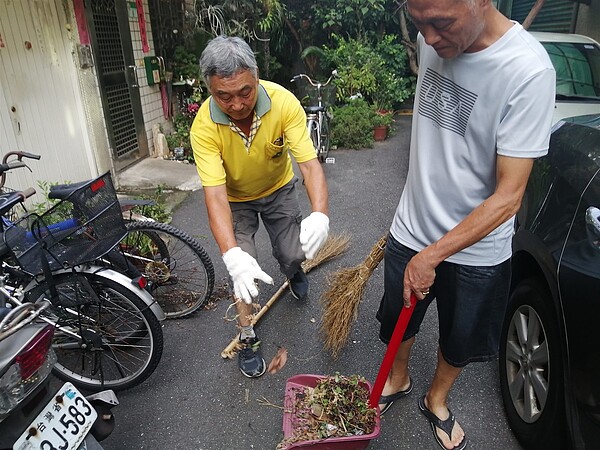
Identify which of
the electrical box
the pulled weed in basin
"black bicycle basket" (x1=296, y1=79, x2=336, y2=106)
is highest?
the electrical box

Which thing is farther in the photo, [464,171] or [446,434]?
[446,434]

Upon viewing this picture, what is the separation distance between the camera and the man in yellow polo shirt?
6.29 ft

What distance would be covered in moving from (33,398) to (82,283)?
77cm

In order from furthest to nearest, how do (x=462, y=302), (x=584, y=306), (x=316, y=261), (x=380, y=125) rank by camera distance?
(x=380, y=125)
(x=316, y=261)
(x=462, y=302)
(x=584, y=306)

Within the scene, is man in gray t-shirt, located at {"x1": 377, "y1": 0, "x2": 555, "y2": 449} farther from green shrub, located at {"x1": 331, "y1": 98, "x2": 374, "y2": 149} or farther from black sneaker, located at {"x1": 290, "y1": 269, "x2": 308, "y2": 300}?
green shrub, located at {"x1": 331, "y1": 98, "x2": 374, "y2": 149}

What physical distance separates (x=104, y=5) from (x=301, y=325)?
4591 mm

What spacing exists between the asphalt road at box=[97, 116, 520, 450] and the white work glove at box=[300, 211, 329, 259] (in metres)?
0.94

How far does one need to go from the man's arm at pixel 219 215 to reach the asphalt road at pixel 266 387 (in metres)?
0.93

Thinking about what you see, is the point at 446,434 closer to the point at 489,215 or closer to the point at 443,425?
the point at 443,425

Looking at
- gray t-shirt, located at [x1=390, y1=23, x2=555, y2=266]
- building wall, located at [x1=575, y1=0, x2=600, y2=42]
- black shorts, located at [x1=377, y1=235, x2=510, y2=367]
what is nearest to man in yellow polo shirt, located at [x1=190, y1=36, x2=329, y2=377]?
black shorts, located at [x1=377, y1=235, x2=510, y2=367]

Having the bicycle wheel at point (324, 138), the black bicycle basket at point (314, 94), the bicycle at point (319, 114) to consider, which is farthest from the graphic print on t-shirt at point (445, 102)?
the black bicycle basket at point (314, 94)

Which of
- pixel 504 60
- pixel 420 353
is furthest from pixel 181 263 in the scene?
pixel 504 60

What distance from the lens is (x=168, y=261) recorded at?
3.19 metres

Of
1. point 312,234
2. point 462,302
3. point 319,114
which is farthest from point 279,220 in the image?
point 319,114
